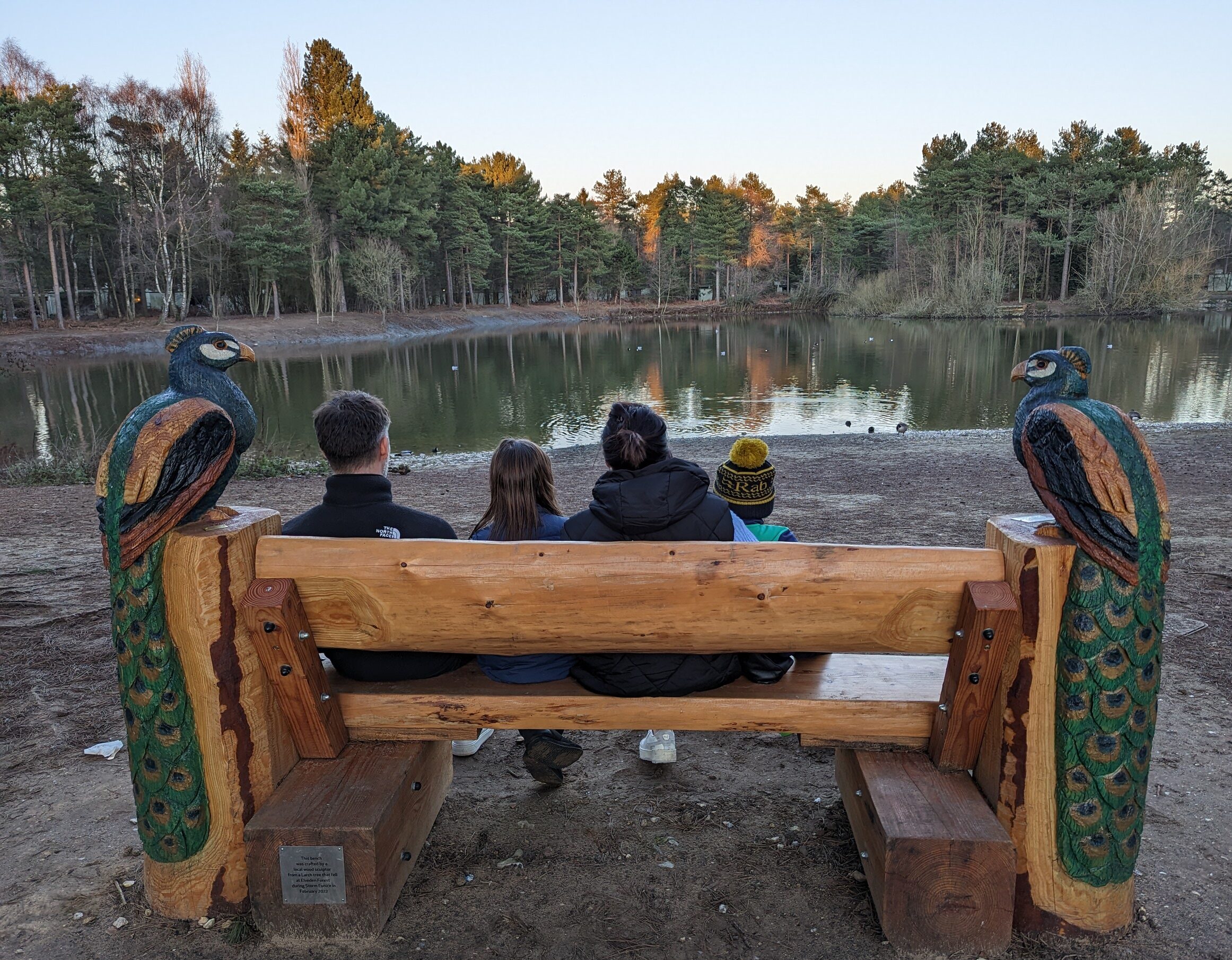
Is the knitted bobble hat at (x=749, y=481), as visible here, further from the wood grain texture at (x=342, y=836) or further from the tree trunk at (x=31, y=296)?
the tree trunk at (x=31, y=296)

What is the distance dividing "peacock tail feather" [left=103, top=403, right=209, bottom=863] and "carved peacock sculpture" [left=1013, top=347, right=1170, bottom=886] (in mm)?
2430

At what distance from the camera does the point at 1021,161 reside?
58.8 m

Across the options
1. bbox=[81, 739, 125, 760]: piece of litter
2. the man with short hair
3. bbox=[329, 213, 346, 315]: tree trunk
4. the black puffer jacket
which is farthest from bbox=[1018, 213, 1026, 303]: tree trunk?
bbox=[81, 739, 125, 760]: piece of litter

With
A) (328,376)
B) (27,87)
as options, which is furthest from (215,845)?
(27,87)

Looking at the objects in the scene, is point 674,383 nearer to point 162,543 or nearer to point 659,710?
point 659,710

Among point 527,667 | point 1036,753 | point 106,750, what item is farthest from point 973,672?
point 106,750

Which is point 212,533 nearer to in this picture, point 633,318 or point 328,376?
point 328,376

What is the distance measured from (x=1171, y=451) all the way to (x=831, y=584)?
12.5m

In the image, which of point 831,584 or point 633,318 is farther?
point 633,318

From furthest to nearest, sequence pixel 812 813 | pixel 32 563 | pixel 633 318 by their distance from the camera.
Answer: pixel 633 318 < pixel 32 563 < pixel 812 813

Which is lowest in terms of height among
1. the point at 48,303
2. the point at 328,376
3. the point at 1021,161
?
the point at 328,376

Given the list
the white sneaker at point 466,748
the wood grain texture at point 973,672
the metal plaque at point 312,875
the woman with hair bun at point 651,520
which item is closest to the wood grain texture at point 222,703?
the metal plaque at point 312,875

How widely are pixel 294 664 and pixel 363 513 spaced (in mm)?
545

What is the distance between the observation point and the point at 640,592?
7.47ft
